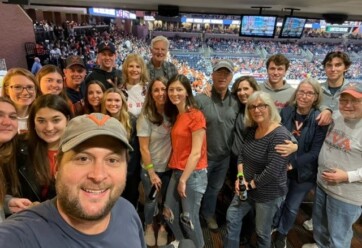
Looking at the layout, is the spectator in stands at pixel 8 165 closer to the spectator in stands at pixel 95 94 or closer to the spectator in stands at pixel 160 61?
the spectator in stands at pixel 95 94

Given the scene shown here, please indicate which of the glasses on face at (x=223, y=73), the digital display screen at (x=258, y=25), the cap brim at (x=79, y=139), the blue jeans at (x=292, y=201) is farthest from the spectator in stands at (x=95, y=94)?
the digital display screen at (x=258, y=25)

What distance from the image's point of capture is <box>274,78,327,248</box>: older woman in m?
1.88

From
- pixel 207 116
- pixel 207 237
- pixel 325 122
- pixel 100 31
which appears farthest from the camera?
pixel 100 31

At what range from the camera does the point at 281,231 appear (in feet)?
6.98

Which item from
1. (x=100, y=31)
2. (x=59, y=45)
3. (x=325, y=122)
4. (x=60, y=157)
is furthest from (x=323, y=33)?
(x=60, y=157)

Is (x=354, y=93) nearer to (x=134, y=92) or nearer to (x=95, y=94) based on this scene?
(x=134, y=92)

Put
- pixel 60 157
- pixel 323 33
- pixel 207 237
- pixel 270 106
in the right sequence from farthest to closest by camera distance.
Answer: pixel 323 33 < pixel 207 237 < pixel 270 106 < pixel 60 157

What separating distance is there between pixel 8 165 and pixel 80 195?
73 centimetres

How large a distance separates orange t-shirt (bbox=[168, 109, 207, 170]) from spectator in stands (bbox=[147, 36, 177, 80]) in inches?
32.7

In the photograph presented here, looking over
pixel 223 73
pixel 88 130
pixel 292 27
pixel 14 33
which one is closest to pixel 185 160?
pixel 223 73

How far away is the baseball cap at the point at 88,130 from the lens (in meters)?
0.83

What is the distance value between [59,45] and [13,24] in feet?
5.02

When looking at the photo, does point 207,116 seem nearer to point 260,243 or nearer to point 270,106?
point 270,106

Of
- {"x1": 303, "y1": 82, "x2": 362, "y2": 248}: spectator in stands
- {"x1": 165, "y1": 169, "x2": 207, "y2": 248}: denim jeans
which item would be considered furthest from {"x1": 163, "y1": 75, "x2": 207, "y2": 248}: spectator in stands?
{"x1": 303, "y1": 82, "x2": 362, "y2": 248}: spectator in stands
